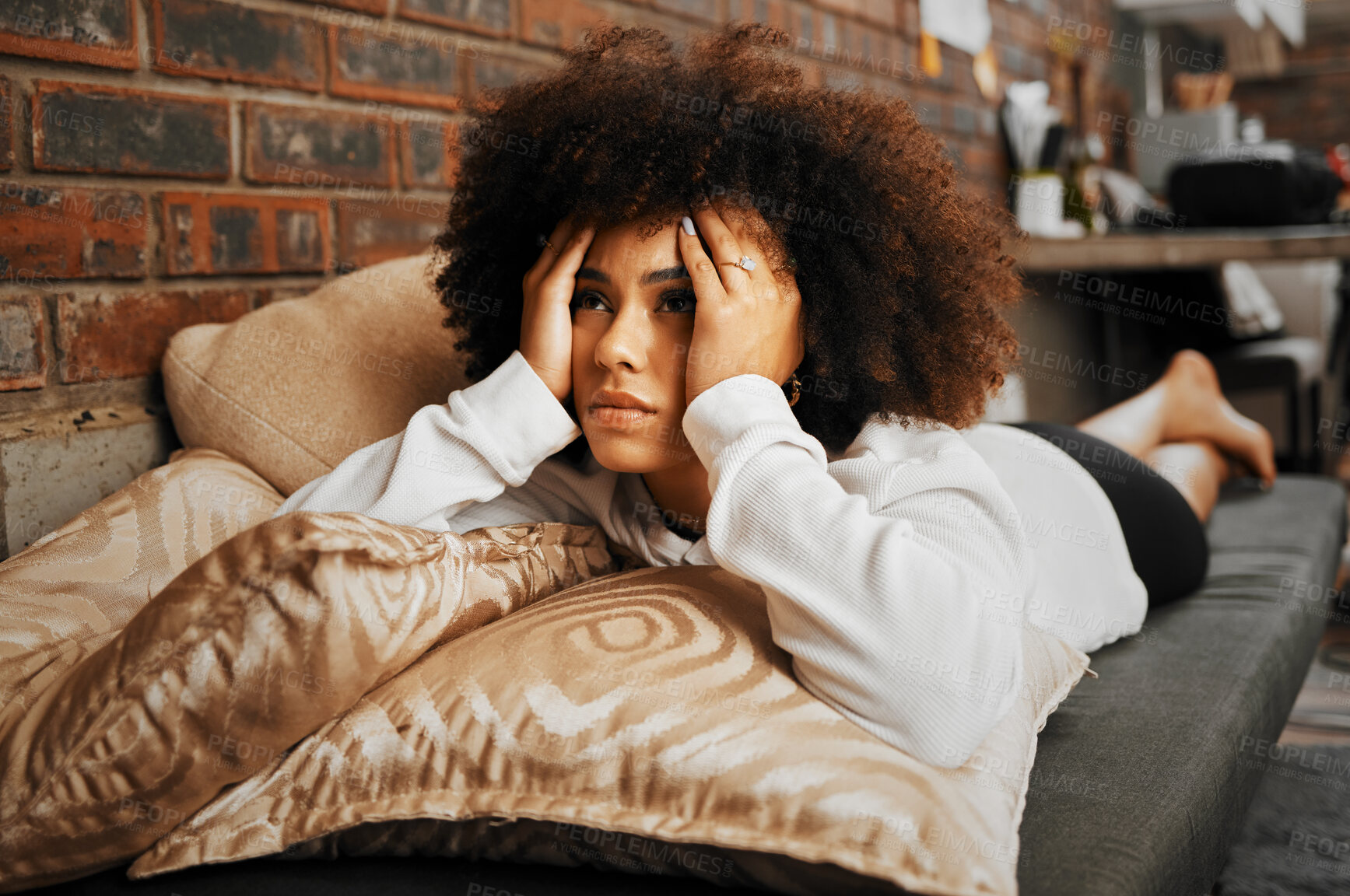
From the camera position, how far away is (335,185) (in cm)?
142

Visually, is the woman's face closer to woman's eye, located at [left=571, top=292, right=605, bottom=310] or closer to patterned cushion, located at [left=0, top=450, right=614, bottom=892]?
woman's eye, located at [left=571, top=292, right=605, bottom=310]

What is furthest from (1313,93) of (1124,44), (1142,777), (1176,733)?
(1142,777)

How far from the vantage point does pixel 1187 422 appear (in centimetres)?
199

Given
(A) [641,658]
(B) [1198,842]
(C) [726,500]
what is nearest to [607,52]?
(C) [726,500]

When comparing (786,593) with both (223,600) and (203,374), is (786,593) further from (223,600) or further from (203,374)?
(203,374)

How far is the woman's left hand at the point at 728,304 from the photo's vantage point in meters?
0.90

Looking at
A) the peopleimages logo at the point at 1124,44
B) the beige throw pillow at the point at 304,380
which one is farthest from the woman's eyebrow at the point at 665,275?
the peopleimages logo at the point at 1124,44

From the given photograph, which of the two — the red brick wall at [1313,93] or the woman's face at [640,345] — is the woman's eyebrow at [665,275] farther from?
the red brick wall at [1313,93]

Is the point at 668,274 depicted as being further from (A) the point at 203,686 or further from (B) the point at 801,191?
(A) the point at 203,686

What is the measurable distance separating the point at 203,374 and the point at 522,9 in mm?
873

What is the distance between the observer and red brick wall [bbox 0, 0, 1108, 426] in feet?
3.51

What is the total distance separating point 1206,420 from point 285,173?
1.69 metres

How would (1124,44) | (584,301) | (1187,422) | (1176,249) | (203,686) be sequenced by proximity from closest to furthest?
(203,686)
(584,301)
(1187,422)
(1176,249)
(1124,44)

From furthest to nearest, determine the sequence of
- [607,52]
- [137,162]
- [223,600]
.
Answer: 1. [137,162]
2. [607,52]
3. [223,600]
